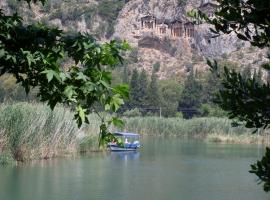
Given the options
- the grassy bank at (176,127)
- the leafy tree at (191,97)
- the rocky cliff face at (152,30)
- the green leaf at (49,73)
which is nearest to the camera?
the green leaf at (49,73)

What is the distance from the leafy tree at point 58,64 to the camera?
336 centimetres

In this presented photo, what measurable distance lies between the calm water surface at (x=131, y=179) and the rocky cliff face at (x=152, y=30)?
5593 cm

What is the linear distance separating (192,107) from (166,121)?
1418cm

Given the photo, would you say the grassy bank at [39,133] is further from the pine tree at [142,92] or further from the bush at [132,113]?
the pine tree at [142,92]

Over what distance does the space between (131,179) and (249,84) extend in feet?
47.3

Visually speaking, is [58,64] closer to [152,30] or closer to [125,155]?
[125,155]

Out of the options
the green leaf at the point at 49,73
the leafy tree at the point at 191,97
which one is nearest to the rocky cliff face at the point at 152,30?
the leafy tree at the point at 191,97

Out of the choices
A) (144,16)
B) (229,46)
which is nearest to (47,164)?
(229,46)

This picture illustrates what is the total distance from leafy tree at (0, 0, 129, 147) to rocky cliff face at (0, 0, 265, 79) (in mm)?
73515

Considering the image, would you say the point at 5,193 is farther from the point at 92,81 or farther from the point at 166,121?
the point at 166,121

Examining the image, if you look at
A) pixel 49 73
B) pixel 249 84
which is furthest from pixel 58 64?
pixel 249 84

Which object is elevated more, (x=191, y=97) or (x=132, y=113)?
(x=191, y=97)

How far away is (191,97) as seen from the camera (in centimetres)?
5494

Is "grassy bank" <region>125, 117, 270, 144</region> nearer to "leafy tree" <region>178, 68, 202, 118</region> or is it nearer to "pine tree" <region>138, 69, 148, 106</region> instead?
"leafy tree" <region>178, 68, 202, 118</region>
